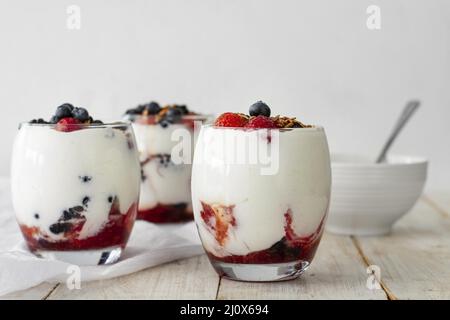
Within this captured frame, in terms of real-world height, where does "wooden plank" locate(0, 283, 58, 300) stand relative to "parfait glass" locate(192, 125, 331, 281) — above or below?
below

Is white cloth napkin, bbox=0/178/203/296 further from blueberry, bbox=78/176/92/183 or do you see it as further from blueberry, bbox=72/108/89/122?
blueberry, bbox=72/108/89/122

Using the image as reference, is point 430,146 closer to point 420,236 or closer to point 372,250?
point 420,236

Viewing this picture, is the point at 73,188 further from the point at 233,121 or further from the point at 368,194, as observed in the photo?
the point at 368,194

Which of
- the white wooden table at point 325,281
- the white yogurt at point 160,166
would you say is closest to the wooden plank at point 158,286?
the white wooden table at point 325,281

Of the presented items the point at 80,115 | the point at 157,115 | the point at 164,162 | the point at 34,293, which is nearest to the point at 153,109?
the point at 157,115

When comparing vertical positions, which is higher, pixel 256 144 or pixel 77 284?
pixel 256 144

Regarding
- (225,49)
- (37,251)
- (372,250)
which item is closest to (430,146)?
(225,49)

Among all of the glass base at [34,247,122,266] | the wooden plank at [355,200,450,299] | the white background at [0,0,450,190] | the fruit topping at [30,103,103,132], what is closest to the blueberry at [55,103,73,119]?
the fruit topping at [30,103,103,132]
